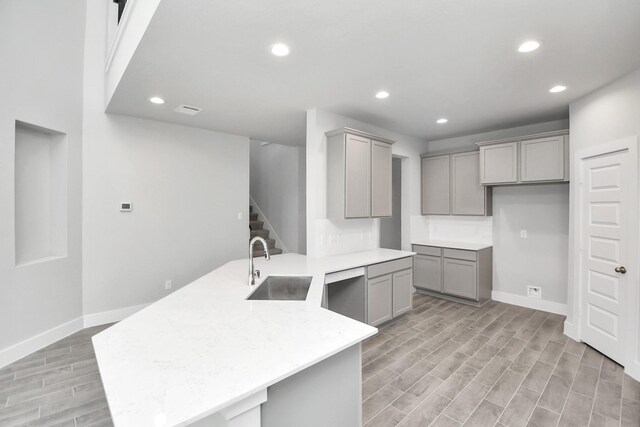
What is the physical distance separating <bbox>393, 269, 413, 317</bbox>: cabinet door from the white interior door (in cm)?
182

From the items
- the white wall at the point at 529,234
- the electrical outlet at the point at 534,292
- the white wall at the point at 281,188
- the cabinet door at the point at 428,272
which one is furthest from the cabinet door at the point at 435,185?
the white wall at the point at 281,188

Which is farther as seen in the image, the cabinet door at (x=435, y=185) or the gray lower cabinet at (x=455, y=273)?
the cabinet door at (x=435, y=185)

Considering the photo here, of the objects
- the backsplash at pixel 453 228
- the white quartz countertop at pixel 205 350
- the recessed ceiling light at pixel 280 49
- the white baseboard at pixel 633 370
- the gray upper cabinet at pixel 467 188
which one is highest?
the recessed ceiling light at pixel 280 49

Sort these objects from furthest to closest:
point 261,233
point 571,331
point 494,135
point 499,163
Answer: point 261,233
point 494,135
point 499,163
point 571,331

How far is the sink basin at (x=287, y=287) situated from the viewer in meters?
2.54

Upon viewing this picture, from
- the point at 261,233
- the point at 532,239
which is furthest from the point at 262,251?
the point at 532,239

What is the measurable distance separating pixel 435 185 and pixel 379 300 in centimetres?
257

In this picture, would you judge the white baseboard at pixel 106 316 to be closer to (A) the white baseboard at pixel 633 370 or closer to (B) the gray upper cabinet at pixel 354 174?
(B) the gray upper cabinet at pixel 354 174

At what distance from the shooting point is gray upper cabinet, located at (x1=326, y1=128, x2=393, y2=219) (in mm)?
3414

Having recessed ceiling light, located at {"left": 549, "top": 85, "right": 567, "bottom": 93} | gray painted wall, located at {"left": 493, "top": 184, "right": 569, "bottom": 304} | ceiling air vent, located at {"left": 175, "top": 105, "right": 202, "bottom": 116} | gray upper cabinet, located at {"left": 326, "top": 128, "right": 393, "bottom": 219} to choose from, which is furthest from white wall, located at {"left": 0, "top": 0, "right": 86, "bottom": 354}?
gray painted wall, located at {"left": 493, "top": 184, "right": 569, "bottom": 304}

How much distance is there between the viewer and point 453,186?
4812 mm

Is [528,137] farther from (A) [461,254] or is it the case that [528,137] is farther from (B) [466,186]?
(A) [461,254]

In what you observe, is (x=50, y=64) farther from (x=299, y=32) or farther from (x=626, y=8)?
(x=626, y=8)

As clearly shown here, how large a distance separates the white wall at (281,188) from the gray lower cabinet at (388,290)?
2722 millimetres
